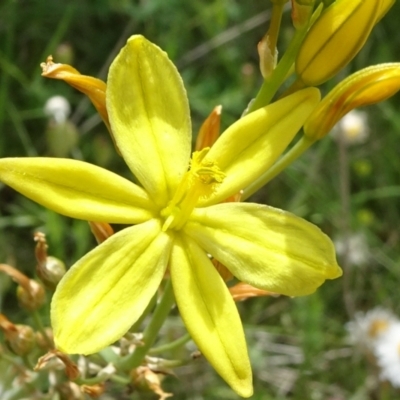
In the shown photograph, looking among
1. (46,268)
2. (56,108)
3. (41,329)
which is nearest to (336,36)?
(46,268)

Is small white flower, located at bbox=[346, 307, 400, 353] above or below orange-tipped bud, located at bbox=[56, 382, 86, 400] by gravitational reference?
below

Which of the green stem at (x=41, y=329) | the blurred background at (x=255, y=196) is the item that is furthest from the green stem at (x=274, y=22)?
the blurred background at (x=255, y=196)

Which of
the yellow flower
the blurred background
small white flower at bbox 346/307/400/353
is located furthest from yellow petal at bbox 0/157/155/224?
small white flower at bbox 346/307/400/353

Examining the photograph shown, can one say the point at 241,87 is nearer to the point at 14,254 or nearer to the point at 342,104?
the point at 14,254

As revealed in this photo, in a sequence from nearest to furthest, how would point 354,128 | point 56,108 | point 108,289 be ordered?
1. point 108,289
2. point 56,108
3. point 354,128

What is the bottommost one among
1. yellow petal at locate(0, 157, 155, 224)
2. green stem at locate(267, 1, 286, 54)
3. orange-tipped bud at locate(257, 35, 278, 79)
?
yellow petal at locate(0, 157, 155, 224)

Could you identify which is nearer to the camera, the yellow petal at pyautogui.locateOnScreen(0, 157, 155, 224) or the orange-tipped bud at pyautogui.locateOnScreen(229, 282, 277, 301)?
the yellow petal at pyautogui.locateOnScreen(0, 157, 155, 224)

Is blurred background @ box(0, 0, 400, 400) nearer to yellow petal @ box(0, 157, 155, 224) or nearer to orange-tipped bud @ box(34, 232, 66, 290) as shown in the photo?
orange-tipped bud @ box(34, 232, 66, 290)

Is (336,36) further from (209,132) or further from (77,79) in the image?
(77,79)
